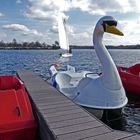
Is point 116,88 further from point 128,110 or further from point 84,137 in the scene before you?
point 84,137

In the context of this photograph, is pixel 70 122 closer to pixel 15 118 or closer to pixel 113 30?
pixel 15 118

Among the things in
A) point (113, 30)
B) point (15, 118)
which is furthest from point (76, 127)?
point (113, 30)

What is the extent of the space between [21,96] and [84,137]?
2148 mm

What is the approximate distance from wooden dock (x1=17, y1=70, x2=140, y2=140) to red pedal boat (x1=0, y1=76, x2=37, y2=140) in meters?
0.26

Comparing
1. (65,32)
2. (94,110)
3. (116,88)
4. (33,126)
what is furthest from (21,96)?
(65,32)

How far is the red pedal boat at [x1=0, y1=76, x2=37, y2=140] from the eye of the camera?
521 centimetres

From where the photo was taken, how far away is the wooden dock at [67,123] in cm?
439

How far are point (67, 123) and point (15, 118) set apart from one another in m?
1.06

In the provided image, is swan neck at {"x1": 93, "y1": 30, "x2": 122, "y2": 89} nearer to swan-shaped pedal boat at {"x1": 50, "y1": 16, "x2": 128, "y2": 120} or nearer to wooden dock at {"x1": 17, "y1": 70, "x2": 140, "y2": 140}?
swan-shaped pedal boat at {"x1": 50, "y1": 16, "x2": 128, "y2": 120}

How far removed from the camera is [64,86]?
935cm

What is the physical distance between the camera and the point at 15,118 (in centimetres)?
534

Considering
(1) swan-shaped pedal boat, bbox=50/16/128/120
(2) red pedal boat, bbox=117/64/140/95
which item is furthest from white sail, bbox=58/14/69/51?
(1) swan-shaped pedal boat, bbox=50/16/128/120

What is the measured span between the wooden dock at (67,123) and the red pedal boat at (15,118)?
0.85 ft

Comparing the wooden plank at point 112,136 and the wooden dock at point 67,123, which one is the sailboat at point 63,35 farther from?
the wooden plank at point 112,136
